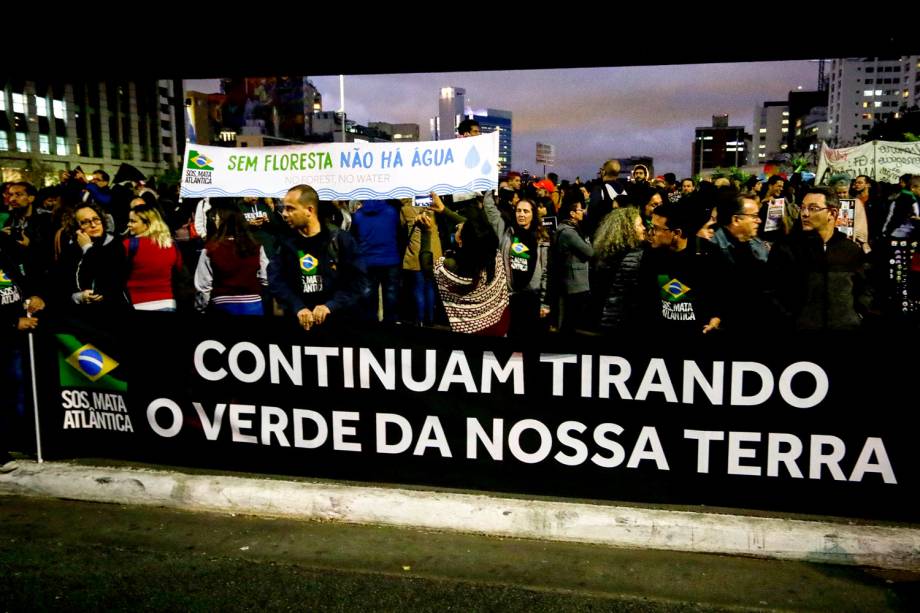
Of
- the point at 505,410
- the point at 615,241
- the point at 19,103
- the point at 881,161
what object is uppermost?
the point at 19,103

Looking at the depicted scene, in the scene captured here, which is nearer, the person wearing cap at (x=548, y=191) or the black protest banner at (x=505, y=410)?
the black protest banner at (x=505, y=410)

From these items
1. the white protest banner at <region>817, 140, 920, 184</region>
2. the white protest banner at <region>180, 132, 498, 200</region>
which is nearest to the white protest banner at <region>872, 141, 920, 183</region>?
the white protest banner at <region>817, 140, 920, 184</region>

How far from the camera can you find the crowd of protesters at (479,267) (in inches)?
200

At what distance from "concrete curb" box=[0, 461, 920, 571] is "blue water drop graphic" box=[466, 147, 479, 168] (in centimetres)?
378

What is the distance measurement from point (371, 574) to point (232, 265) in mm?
3528

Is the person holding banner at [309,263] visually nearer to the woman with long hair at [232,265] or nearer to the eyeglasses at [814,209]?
the woman with long hair at [232,265]

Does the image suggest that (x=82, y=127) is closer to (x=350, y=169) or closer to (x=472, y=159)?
(x=350, y=169)

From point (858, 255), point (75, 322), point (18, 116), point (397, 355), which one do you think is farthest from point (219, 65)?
point (18, 116)

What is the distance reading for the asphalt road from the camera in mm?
3566

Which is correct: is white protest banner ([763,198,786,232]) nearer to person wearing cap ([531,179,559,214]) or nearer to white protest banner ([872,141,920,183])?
white protest banner ([872,141,920,183])

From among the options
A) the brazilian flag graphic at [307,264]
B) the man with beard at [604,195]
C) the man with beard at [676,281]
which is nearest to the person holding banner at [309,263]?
the brazilian flag graphic at [307,264]

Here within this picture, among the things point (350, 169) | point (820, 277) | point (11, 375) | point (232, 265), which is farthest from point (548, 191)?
point (11, 375)

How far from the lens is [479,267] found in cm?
616

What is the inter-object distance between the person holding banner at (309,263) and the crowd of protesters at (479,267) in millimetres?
12
